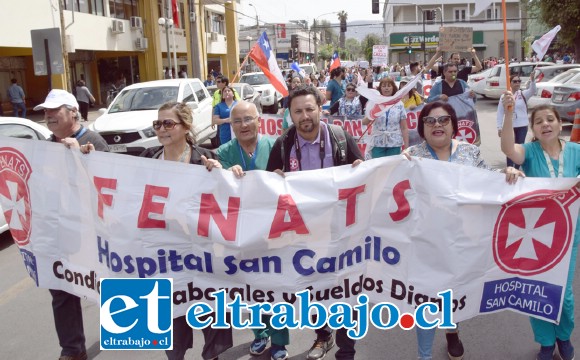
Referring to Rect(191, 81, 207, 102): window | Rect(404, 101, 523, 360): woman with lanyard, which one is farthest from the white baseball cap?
Rect(191, 81, 207, 102): window

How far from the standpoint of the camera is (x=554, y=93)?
1467 centimetres

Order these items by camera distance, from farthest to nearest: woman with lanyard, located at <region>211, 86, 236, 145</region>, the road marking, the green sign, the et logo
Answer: the green sign → woman with lanyard, located at <region>211, 86, 236, 145</region> → the road marking → the et logo

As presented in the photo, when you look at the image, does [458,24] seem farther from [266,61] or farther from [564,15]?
[266,61]

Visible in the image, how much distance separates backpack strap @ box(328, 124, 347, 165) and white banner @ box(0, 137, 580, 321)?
0.21 metres

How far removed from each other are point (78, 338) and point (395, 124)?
4.66 m

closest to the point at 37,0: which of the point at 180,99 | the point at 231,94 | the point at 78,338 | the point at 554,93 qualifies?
the point at 180,99

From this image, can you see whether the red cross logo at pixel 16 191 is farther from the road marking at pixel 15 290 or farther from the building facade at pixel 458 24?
the building facade at pixel 458 24

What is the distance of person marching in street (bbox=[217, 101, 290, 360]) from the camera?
387 cm

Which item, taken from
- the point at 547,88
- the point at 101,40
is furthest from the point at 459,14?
the point at 547,88

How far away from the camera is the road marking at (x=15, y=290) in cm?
540

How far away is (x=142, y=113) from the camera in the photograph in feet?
41.2

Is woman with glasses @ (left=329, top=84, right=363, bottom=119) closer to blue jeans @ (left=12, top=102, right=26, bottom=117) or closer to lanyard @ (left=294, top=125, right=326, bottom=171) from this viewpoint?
lanyard @ (left=294, top=125, right=326, bottom=171)

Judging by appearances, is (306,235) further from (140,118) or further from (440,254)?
(140,118)

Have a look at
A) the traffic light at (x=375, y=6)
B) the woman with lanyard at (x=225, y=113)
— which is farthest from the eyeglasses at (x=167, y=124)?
the traffic light at (x=375, y=6)
